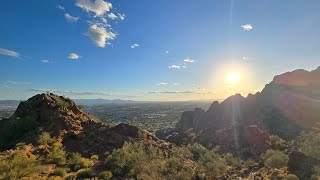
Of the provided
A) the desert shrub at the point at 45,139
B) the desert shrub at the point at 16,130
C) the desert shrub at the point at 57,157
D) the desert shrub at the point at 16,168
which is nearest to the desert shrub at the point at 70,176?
the desert shrub at the point at 16,168

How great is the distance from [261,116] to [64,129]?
72799 mm

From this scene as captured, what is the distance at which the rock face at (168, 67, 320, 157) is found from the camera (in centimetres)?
7094

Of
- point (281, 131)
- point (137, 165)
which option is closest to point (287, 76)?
point (281, 131)

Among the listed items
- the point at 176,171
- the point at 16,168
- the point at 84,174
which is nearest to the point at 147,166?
the point at 176,171

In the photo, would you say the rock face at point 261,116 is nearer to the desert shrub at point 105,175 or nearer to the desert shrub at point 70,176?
the desert shrub at point 105,175

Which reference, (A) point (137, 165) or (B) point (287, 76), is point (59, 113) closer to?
(A) point (137, 165)

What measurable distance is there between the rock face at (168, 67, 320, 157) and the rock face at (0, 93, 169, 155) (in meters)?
36.5

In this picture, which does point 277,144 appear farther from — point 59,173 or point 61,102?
point 59,173

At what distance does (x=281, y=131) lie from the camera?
7888cm

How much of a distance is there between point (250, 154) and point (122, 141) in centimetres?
3857

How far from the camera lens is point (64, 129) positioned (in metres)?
33.7

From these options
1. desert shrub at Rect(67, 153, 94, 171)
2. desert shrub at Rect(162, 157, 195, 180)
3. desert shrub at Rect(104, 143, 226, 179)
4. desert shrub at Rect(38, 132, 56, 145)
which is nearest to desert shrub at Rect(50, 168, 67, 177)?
desert shrub at Rect(67, 153, 94, 171)

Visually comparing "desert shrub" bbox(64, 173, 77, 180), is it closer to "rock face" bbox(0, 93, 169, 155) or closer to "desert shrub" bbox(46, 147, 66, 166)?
"desert shrub" bbox(46, 147, 66, 166)

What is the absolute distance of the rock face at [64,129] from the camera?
106ft
